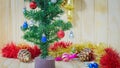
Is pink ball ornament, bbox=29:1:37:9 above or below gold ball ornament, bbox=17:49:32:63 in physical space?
above

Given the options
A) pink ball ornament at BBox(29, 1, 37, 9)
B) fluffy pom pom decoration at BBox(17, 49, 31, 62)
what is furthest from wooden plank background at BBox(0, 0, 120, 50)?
pink ball ornament at BBox(29, 1, 37, 9)

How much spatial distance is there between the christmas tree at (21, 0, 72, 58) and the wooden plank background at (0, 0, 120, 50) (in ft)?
1.15

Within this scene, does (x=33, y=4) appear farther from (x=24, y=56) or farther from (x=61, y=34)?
(x=24, y=56)

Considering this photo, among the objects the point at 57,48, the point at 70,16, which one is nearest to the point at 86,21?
the point at 70,16

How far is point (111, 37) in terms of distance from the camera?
1.19 meters

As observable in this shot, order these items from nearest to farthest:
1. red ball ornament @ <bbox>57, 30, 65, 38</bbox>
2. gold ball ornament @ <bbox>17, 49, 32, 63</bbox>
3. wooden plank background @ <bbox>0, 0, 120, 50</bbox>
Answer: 1. red ball ornament @ <bbox>57, 30, 65, 38</bbox>
2. gold ball ornament @ <bbox>17, 49, 32, 63</bbox>
3. wooden plank background @ <bbox>0, 0, 120, 50</bbox>

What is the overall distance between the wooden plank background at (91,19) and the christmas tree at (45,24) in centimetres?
35

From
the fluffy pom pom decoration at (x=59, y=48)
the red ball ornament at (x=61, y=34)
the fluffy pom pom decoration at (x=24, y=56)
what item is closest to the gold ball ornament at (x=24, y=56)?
the fluffy pom pom decoration at (x=24, y=56)

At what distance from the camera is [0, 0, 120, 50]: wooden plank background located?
1172 mm

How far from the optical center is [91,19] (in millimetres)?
1194

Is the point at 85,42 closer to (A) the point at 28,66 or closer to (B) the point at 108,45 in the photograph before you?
(B) the point at 108,45

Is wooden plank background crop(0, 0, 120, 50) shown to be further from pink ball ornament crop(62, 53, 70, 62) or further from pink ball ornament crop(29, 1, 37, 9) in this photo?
pink ball ornament crop(29, 1, 37, 9)

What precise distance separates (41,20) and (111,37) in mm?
494

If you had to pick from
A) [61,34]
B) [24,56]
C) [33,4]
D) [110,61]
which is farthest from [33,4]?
[110,61]
